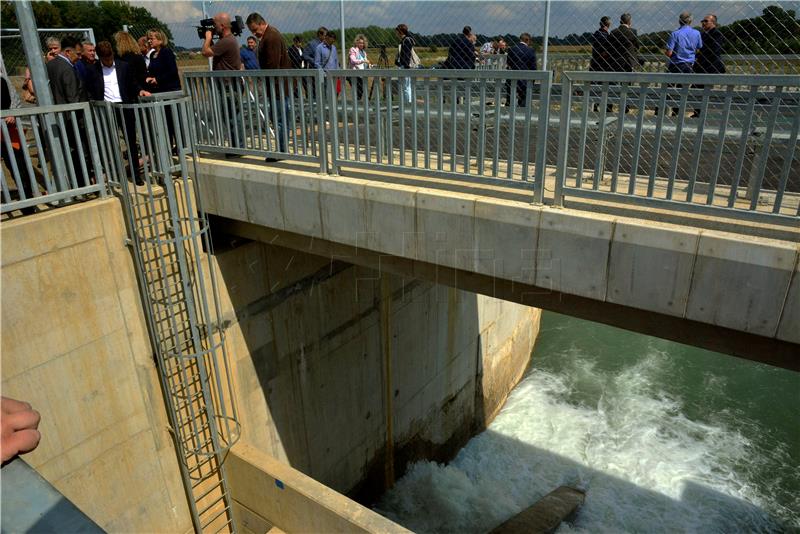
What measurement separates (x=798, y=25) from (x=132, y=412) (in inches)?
295

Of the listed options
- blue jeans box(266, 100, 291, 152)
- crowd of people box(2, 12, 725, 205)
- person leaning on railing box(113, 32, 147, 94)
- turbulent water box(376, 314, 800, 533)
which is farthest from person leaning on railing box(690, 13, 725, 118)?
turbulent water box(376, 314, 800, 533)

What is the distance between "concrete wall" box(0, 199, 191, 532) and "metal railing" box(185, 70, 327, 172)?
4.90ft

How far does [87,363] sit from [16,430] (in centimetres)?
521

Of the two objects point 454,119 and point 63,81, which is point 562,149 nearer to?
point 454,119

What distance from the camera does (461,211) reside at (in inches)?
185

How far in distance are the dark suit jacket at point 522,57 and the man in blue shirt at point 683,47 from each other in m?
1.65

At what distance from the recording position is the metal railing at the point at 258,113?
557 centimetres

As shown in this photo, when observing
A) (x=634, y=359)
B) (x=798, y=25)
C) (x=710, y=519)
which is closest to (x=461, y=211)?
(x=798, y=25)

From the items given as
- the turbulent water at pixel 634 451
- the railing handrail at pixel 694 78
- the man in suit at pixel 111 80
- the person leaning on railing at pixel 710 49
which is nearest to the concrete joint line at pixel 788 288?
the railing handrail at pixel 694 78

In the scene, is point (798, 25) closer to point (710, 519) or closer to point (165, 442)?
point (165, 442)

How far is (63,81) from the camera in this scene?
6.73 metres

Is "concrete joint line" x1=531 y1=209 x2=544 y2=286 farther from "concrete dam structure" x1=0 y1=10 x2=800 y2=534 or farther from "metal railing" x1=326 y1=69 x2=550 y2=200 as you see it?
"metal railing" x1=326 y1=69 x2=550 y2=200

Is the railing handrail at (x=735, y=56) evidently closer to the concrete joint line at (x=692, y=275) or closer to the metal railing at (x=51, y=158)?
the concrete joint line at (x=692, y=275)

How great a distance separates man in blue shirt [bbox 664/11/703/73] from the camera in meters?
6.65
